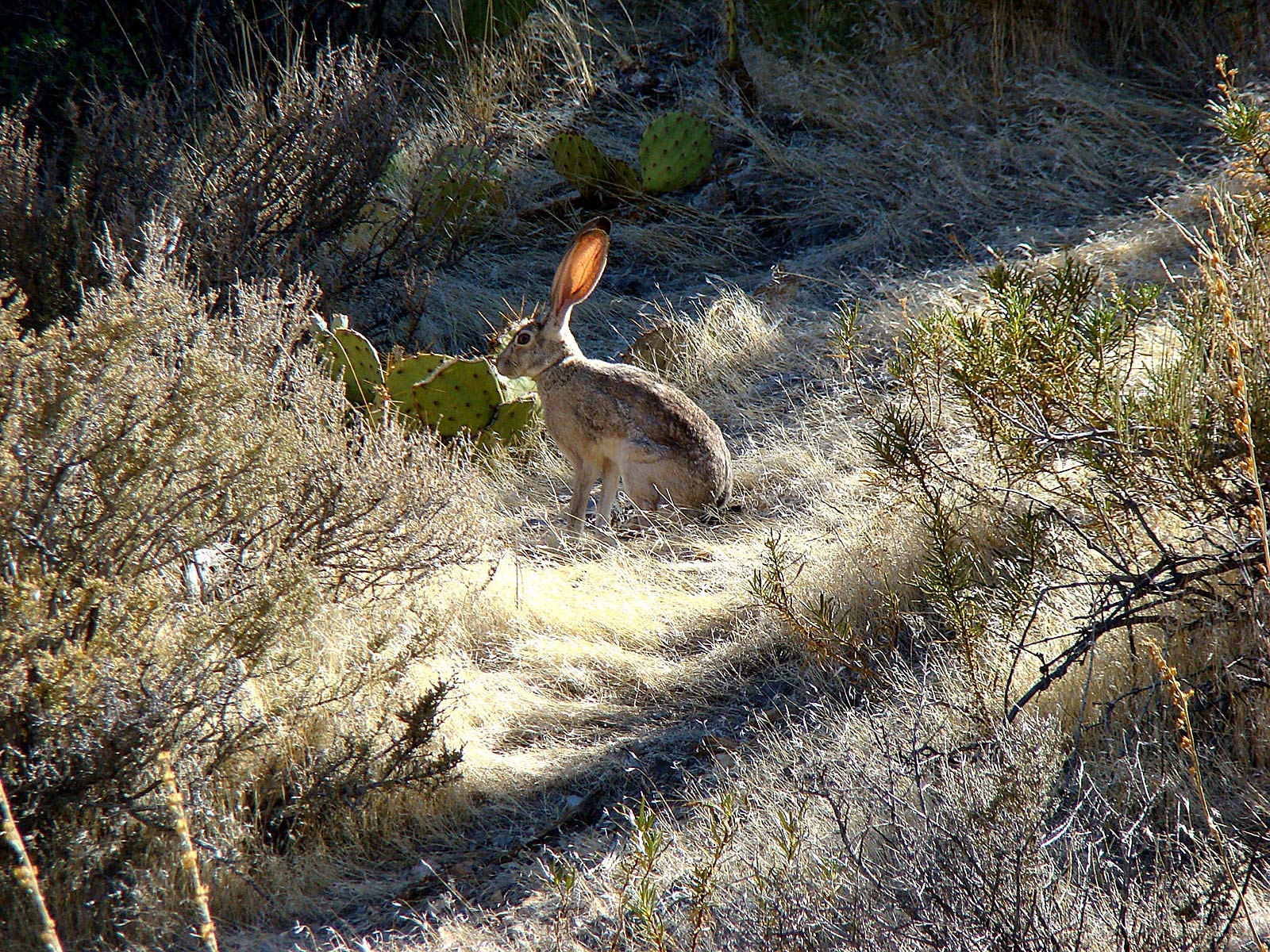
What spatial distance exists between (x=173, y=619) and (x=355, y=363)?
8.17 feet

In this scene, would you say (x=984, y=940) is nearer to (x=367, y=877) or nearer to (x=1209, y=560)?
(x=1209, y=560)

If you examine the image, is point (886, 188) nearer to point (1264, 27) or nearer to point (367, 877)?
point (1264, 27)

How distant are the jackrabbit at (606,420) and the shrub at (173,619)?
1.68 meters

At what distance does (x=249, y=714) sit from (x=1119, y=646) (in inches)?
91.2

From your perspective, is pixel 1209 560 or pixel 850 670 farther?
pixel 850 670

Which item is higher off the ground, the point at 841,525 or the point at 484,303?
the point at 484,303

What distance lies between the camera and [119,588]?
2703 millimetres

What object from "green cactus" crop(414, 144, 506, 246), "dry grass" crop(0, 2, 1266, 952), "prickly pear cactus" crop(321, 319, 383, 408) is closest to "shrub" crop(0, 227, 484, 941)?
"dry grass" crop(0, 2, 1266, 952)

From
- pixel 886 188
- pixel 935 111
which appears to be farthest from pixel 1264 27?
pixel 886 188

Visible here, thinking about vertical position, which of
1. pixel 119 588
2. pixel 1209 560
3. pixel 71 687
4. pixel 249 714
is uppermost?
pixel 119 588

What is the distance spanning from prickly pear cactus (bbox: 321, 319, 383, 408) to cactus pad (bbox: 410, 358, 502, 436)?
0.72 ft

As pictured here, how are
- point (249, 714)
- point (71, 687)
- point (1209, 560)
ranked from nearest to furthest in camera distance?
1. point (71, 687)
2. point (1209, 560)
3. point (249, 714)

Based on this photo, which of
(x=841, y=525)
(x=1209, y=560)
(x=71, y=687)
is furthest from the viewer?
(x=841, y=525)

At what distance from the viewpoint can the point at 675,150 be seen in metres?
8.15
